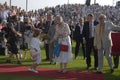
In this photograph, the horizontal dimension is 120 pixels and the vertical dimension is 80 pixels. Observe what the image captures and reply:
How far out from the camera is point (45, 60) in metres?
17.7

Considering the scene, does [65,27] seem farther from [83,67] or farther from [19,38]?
[19,38]

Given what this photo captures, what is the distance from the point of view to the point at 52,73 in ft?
45.0

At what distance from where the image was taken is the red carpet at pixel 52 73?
13.1m

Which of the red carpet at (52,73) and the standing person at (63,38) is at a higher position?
the standing person at (63,38)

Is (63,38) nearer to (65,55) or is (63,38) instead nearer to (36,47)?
(65,55)

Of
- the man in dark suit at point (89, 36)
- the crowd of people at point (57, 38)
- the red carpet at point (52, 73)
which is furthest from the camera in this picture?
the man in dark suit at point (89, 36)

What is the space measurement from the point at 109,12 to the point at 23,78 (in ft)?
102

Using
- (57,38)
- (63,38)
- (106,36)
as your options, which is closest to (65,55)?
(63,38)

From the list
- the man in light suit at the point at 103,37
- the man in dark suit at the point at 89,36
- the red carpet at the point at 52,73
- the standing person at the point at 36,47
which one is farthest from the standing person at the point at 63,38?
the man in dark suit at the point at 89,36

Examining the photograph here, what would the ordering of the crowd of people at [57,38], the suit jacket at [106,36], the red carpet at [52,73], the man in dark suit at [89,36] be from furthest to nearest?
1. the man in dark suit at [89,36]
2. the crowd of people at [57,38]
3. the suit jacket at [106,36]
4. the red carpet at [52,73]

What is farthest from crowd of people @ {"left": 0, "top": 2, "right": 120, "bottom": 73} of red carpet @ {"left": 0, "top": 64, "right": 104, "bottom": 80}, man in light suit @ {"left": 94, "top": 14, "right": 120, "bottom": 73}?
red carpet @ {"left": 0, "top": 64, "right": 104, "bottom": 80}

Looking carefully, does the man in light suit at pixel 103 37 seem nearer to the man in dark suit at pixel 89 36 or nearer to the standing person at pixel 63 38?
the man in dark suit at pixel 89 36

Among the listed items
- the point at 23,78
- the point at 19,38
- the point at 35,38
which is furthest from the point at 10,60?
the point at 23,78

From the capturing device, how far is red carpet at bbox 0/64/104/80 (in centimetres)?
1306
